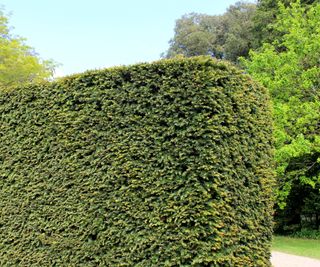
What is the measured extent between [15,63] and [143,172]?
52.7 ft

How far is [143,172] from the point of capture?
16.5ft

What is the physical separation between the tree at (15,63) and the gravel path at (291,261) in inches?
494

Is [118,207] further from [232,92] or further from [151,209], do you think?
[232,92]

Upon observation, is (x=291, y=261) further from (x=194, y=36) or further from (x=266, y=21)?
(x=194, y=36)

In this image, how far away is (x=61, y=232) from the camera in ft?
18.3

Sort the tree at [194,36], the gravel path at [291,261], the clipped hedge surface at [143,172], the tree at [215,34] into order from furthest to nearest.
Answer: the tree at [194,36] → the tree at [215,34] → the gravel path at [291,261] → the clipped hedge surface at [143,172]

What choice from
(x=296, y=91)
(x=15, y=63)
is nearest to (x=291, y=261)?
(x=296, y=91)

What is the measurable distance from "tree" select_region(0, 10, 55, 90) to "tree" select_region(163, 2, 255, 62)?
13.8 metres

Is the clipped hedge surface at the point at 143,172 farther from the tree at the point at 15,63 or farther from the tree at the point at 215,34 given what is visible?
the tree at the point at 215,34

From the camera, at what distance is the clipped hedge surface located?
4824mm

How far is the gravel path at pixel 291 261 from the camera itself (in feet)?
31.3

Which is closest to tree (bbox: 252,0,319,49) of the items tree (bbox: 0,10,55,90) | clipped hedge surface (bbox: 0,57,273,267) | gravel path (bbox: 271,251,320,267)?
tree (bbox: 0,10,55,90)

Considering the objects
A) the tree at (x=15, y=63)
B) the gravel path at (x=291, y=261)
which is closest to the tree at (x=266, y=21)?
the tree at (x=15, y=63)

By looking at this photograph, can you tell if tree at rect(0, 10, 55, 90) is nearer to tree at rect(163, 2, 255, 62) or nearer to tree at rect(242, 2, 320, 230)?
tree at rect(242, 2, 320, 230)
